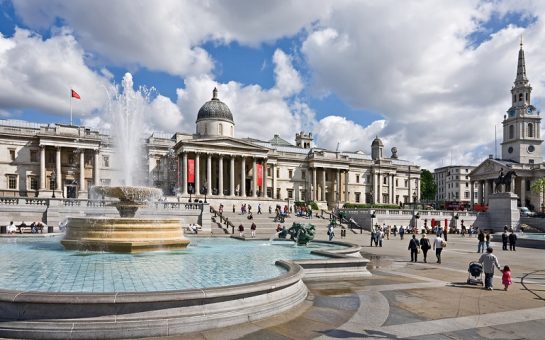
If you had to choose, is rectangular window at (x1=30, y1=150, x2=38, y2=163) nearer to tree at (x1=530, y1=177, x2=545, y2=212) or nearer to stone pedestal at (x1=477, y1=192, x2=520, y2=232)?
stone pedestal at (x1=477, y1=192, x2=520, y2=232)

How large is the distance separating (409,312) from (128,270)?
325 inches

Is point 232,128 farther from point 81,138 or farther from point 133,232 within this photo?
point 133,232

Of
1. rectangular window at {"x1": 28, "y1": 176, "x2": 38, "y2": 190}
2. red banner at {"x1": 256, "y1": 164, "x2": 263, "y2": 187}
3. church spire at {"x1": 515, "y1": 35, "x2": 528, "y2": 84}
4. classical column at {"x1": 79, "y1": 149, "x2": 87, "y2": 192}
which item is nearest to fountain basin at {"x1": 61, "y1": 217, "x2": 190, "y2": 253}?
classical column at {"x1": 79, "y1": 149, "x2": 87, "y2": 192}

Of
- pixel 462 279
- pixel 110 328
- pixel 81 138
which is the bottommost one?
pixel 462 279

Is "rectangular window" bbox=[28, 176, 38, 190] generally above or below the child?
above

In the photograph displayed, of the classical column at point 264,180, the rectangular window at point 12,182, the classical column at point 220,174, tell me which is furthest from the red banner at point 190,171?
the rectangular window at point 12,182

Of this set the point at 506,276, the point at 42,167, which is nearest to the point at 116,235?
the point at 506,276

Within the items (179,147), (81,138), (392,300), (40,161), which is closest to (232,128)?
(179,147)

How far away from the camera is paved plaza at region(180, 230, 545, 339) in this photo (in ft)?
27.0

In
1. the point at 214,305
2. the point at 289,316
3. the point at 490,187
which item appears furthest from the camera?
the point at 490,187

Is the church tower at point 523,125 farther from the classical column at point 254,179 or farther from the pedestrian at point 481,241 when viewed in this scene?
the pedestrian at point 481,241

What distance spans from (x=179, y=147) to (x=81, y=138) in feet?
→ 50.7

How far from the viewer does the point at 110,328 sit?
7.38m

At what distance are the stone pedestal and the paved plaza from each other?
41.6 m
